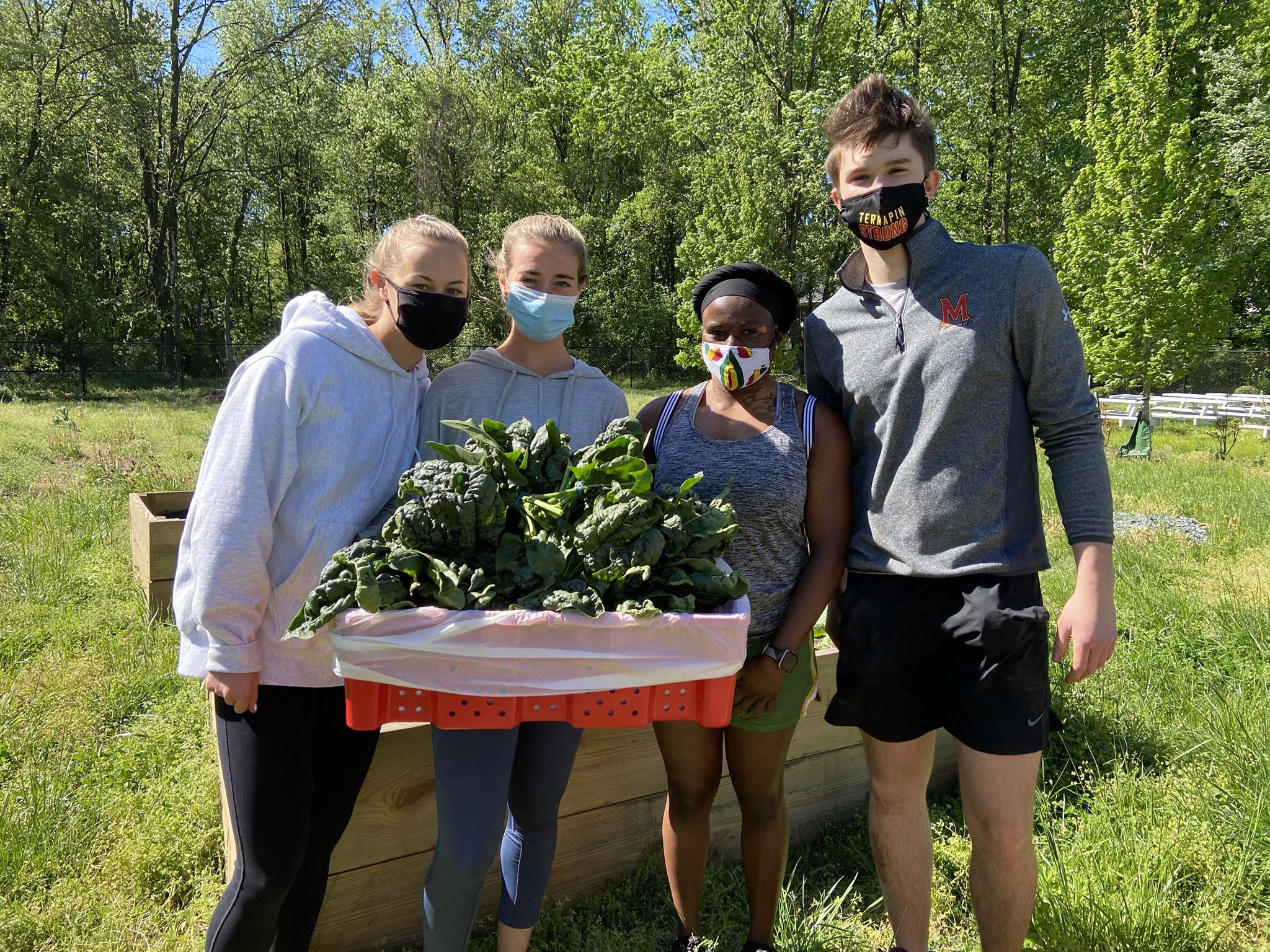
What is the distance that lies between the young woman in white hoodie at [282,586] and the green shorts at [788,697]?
3.53ft

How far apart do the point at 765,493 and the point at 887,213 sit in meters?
0.88

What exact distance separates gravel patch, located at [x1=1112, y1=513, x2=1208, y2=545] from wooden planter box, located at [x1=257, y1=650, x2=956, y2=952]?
517 cm

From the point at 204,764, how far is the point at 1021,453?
10.4ft

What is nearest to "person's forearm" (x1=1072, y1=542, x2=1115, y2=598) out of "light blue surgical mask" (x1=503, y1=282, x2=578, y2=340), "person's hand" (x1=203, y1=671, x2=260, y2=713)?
"light blue surgical mask" (x1=503, y1=282, x2=578, y2=340)

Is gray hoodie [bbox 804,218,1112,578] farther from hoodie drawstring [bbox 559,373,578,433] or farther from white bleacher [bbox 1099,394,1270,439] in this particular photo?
white bleacher [bbox 1099,394,1270,439]

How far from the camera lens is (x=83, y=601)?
4.91 metres

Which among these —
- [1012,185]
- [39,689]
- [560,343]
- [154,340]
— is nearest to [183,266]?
[154,340]

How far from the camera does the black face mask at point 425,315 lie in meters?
2.22

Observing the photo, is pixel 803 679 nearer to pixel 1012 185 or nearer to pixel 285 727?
pixel 285 727

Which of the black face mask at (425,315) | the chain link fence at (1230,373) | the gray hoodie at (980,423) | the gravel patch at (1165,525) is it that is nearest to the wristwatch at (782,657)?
the gray hoodie at (980,423)

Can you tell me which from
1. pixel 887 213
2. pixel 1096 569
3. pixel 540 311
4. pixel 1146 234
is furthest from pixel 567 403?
pixel 1146 234

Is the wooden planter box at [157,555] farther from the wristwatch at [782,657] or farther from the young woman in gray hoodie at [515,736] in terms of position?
the wristwatch at [782,657]

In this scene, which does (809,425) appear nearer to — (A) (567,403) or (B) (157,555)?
(A) (567,403)

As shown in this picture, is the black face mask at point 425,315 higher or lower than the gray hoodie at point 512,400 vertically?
higher
